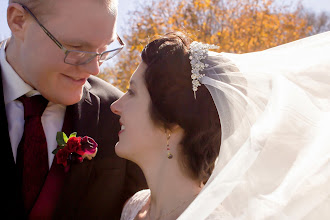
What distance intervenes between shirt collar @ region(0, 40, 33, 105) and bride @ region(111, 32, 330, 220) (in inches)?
23.6

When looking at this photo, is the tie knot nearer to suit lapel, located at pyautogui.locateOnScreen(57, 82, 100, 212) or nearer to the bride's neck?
suit lapel, located at pyautogui.locateOnScreen(57, 82, 100, 212)

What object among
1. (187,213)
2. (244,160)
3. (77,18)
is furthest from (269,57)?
(77,18)

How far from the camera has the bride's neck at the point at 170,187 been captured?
2439 millimetres

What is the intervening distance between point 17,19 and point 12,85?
0.42 metres

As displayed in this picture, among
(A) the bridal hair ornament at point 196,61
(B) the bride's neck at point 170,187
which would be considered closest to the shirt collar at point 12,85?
(B) the bride's neck at point 170,187

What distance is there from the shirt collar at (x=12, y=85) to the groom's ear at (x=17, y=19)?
0.22 metres

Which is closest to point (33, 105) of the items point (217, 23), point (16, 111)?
point (16, 111)

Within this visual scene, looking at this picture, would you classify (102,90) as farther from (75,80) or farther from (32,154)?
(32,154)

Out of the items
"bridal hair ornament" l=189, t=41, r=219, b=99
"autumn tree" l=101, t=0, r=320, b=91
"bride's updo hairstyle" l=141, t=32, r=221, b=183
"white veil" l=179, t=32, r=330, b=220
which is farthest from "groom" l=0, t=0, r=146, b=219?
"autumn tree" l=101, t=0, r=320, b=91

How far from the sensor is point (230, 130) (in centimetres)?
210

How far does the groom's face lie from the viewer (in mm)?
2637

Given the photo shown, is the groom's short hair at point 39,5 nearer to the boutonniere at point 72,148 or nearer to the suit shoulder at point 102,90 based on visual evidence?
the suit shoulder at point 102,90

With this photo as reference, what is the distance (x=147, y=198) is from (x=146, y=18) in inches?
350

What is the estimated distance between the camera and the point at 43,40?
8.72 feet
